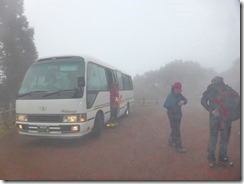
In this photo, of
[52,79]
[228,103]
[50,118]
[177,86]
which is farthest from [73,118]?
[228,103]

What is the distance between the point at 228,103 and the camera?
5.99 ft

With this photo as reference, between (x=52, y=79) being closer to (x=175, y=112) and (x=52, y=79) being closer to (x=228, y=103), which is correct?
(x=175, y=112)

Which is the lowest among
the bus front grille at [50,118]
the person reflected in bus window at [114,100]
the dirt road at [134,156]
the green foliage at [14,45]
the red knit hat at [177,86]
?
the dirt road at [134,156]

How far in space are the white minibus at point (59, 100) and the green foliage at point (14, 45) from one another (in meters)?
0.17

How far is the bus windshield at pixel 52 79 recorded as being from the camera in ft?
9.21

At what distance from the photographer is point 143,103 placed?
2287mm

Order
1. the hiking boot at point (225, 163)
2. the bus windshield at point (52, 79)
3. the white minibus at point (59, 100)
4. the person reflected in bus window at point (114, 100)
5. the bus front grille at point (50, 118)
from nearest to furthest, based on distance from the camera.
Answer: the hiking boot at point (225, 163) < the bus windshield at point (52, 79) < the white minibus at point (59, 100) < the bus front grille at point (50, 118) < the person reflected in bus window at point (114, 100)

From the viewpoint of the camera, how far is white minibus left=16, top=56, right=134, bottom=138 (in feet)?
9.62

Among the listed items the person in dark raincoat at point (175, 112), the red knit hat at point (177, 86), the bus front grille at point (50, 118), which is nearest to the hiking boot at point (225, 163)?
the person in dark raincoat at point (175, 112)

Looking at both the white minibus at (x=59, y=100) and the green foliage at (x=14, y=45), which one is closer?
the green foliage at (x=14, y=45)

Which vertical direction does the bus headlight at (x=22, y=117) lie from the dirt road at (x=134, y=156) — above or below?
above

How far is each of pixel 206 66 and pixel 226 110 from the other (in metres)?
0.44

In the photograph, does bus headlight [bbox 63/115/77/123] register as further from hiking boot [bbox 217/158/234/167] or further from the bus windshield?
hiking boot [bbox 217/158/234/167]

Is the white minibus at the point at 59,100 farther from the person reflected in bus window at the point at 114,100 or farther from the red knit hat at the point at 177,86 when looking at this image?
the red knit hat at the point at 177,86
